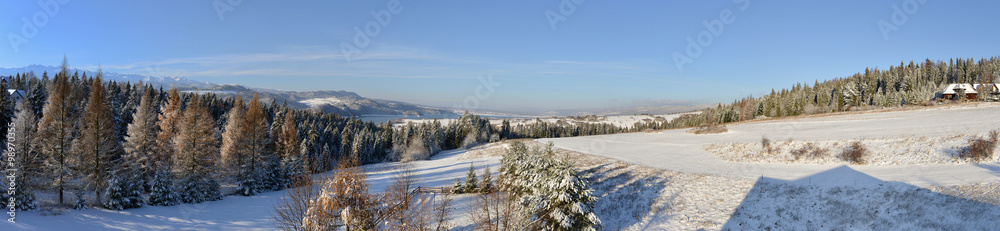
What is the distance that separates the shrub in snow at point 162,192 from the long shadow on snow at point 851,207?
105 ft

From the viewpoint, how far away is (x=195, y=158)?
92.8 ft

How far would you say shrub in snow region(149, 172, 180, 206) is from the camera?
23750mm

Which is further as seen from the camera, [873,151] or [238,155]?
[238,155]

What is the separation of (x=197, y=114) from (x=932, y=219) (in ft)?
139

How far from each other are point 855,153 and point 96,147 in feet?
150

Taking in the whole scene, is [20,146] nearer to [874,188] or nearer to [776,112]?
[874,188]

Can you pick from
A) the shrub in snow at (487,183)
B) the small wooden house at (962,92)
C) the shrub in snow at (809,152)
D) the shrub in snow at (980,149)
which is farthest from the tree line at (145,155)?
the small wooden house at (962,92)

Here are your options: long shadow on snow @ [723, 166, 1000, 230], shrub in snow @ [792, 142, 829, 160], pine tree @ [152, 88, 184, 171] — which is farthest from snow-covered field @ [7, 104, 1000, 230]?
pine tree @ [152, 88, 184, 171]

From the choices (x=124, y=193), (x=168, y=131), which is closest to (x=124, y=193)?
(x=124, y=193)

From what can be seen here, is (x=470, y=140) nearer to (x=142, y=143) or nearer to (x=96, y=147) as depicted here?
(x=142, y=143)

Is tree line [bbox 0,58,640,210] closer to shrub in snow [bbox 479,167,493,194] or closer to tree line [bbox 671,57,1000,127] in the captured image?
shrub in snow [bbox 479,167,493,194]

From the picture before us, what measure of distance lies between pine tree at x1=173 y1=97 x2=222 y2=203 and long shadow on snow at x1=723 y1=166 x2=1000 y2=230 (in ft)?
108

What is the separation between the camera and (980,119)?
83.7ft

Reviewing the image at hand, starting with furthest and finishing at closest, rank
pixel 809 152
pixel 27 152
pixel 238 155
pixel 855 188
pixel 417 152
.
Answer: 1. pixel 417 152
2. pixel 238 155
3. pixel 809 152
4. pixel 27 152
5. pixel 855 188
